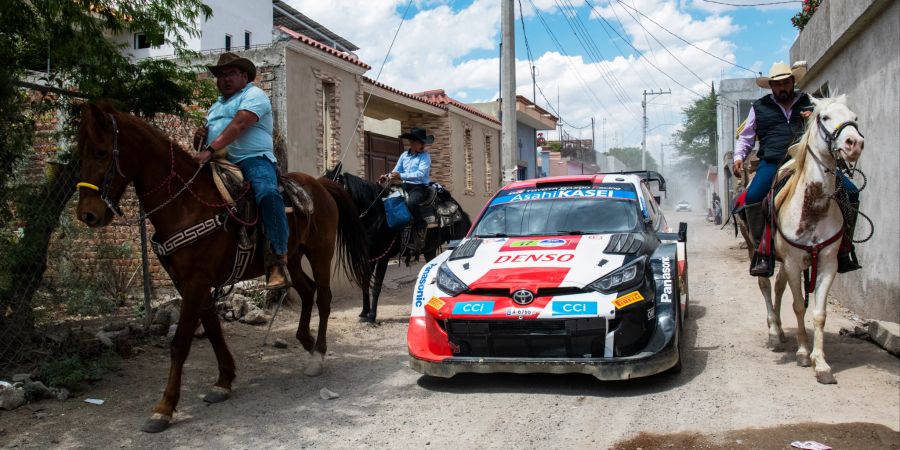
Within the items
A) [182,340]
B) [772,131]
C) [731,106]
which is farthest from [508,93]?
[731,106]

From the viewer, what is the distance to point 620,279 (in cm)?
506

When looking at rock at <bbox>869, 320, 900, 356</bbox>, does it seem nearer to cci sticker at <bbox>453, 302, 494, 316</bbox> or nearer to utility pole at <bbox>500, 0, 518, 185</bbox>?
cci sticker at <bbox>453, 302, 494, 316</bbox>

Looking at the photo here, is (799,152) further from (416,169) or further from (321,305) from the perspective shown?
(416,169)

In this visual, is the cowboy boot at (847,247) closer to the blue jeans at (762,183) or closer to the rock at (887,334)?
the blue jeans at (762,183)

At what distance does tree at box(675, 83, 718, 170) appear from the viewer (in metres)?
63.0

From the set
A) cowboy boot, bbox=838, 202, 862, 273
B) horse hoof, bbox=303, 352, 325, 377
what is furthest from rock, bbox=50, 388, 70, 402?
cowboy boot, bbox=838, 202, 862, 273

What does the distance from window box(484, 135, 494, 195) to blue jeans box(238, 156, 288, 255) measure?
15.6 m

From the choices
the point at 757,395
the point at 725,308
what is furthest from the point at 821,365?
the point at 725,308

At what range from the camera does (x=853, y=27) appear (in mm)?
7551

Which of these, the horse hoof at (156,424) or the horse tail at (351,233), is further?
the horse tail at (351,233)

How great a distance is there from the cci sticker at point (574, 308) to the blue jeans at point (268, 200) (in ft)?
7.43

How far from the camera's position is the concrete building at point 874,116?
669 cm

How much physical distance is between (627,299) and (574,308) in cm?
40

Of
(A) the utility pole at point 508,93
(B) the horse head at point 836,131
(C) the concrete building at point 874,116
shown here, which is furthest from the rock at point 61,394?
(A) the utility pole at point 508,93
